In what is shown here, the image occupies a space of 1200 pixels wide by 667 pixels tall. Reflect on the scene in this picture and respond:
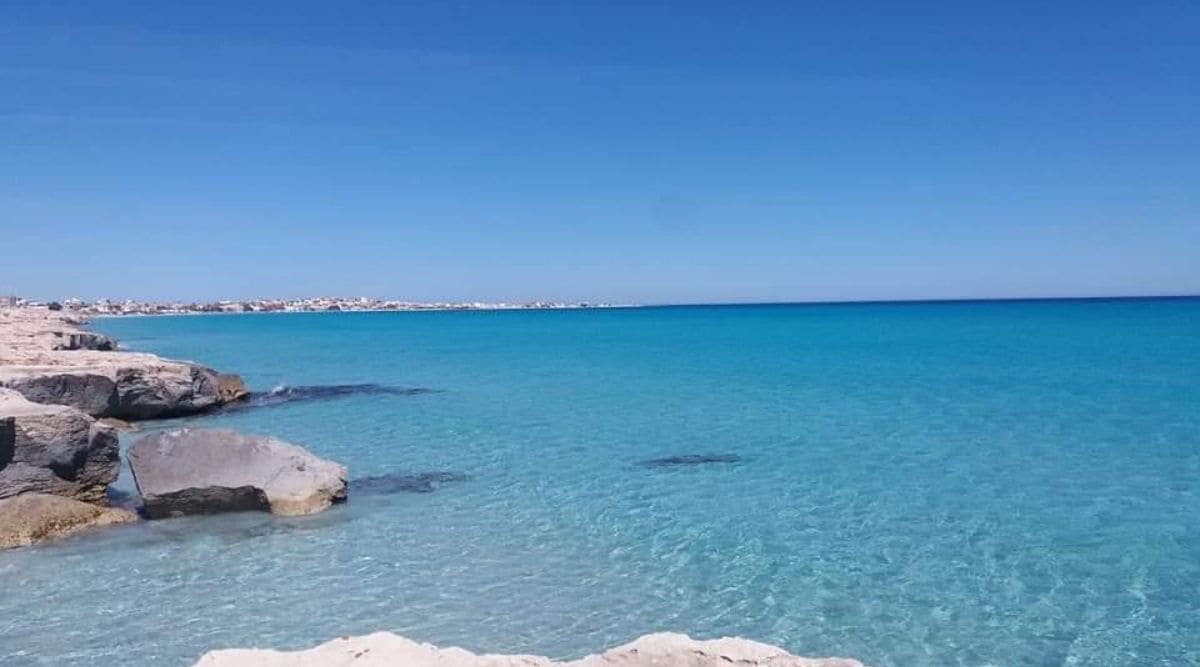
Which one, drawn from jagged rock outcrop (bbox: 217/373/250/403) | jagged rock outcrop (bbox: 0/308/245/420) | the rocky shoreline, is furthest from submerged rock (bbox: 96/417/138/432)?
jagged rock outcrop (bbox: 217/373/250/403)

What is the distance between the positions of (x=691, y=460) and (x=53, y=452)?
12.3 m

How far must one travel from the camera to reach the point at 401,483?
17188 mm

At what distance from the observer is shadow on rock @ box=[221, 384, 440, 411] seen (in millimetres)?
31266

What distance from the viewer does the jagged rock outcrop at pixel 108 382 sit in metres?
20.4

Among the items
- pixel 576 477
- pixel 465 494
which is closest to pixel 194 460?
pixel 465 494

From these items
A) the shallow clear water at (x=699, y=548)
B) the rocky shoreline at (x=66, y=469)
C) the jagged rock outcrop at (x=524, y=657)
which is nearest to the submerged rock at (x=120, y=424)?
the shallow clear water at (x=699, y=548)

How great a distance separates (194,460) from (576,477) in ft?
23.5

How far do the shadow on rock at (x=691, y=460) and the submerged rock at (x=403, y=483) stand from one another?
4161mm

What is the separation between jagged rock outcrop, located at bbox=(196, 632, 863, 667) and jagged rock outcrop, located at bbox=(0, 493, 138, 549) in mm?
8591

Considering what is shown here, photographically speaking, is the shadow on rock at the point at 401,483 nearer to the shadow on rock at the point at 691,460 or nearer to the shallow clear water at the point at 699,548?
the shallow clear water at the point at 699,548

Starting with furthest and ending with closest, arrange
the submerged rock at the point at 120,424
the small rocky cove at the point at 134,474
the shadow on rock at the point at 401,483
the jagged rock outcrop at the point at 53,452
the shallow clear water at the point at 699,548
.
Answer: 1. the submerged rock at the point at 120,424
2. the shadow on rock at the point at 401,483
3. the jagged rock outcrop at the point at 53,452
4. the small rocky cove at the point at 134,474
5. the shallow clear water at the point at 699,548

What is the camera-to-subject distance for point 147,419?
26.5 m

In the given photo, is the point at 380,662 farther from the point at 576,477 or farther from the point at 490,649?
the point at 576,477

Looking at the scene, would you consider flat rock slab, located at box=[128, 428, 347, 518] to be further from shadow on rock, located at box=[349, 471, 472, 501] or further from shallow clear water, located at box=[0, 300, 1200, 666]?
shadow on rock, located at box=[349, 471, 472, 501]
